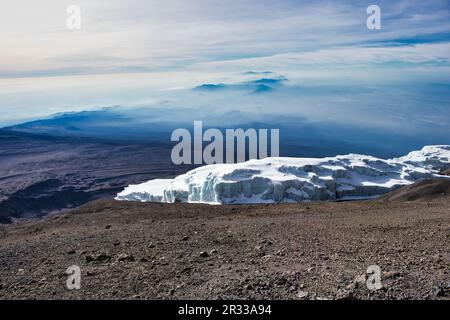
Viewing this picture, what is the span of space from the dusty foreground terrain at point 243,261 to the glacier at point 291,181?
23.3 m

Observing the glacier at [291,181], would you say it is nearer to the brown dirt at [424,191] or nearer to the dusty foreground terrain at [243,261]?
the brown dirt at [424,191]

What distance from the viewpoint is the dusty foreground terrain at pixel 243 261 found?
724 centimetres

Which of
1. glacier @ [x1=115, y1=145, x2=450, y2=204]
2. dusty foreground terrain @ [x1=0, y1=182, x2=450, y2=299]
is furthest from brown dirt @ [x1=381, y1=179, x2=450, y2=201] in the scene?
dusty foreground terrain @ [x1=0, y1=182, x2=450, y2=299]

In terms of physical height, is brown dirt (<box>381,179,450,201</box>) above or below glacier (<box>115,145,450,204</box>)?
above

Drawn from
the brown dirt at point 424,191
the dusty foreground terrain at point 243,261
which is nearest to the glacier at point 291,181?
the brown dirt at point 424,191

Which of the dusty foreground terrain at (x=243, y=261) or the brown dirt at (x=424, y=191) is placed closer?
the dusty foreground terrain at (x=243, y=261)

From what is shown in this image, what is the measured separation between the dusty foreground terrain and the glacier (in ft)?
76.6

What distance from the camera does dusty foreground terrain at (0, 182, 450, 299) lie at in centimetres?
724

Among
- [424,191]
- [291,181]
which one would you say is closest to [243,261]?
[424,191]

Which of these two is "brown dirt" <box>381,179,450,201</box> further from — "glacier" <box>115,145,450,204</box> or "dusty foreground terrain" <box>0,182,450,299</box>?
"dusty foreground terrain" <box>0,182,450,299</box>

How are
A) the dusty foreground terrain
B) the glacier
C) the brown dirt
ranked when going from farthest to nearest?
the glacier → the brown dirt → the dusty foreground terrain

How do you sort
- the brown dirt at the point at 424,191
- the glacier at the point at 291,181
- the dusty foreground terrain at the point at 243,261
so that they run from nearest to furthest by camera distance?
the dusty foreground terrain at the point at 243,261
the brown dirt at the point at 424,191
the glacier at the point at 291,181
